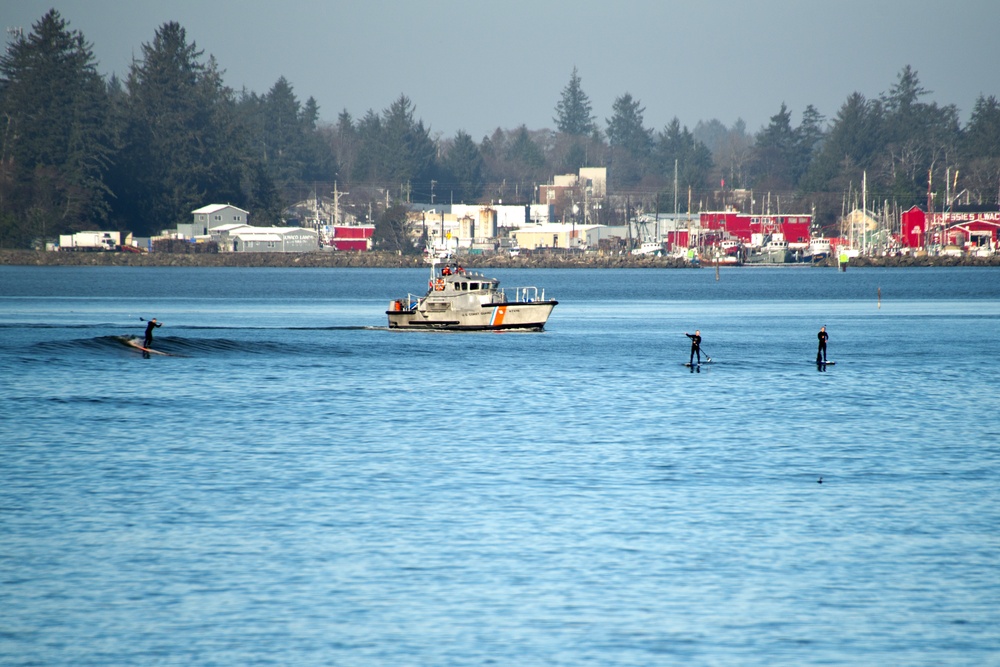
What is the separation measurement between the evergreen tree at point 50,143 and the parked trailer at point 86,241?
1.51 meters

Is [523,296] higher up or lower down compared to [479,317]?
lower down

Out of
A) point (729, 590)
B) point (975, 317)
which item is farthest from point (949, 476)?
point (975, 317)

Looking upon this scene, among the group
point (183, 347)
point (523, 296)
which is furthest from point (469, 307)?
point (523, 296)

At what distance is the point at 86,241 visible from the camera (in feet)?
636

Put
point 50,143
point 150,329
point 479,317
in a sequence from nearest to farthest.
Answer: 1. point 150,329
2. point 479,317
3. point 50,143

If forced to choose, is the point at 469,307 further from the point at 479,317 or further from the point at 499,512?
the point at 499,512

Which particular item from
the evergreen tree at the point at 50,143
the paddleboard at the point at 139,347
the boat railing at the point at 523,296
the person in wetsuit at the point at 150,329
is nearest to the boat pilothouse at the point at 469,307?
the boat railing at the point at 523,296

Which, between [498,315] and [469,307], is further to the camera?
[498,315]

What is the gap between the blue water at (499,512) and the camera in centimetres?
1919

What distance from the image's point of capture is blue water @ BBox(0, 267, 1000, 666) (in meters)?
19.2

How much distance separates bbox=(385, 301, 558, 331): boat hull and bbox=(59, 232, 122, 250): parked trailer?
129247 millimetres

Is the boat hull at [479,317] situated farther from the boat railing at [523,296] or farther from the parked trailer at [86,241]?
the parked trailer at [86,241]

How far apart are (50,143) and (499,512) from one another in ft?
590

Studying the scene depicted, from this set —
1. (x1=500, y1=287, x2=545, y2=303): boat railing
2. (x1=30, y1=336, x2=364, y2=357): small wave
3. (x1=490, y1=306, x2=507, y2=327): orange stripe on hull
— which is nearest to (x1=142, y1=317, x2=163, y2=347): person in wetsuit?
(x1=30, y1=336, x2=364, y2=357): small wave
